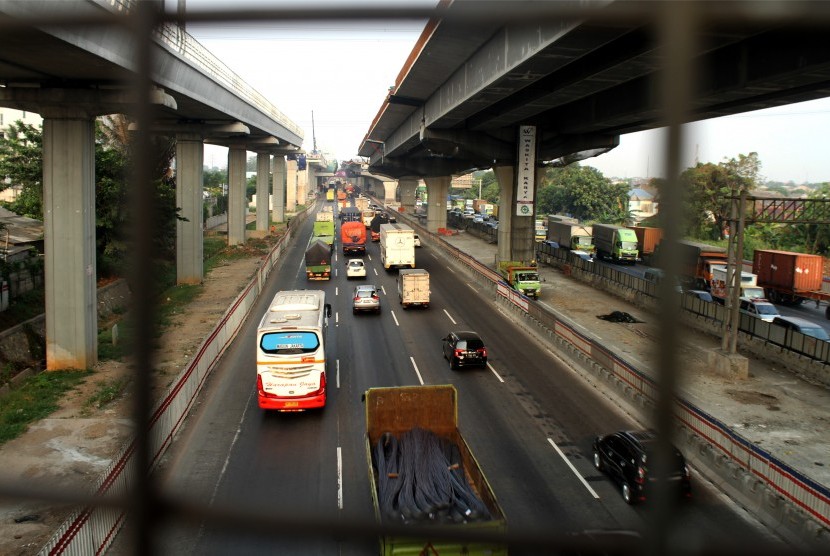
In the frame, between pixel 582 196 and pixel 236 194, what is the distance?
36200 mm

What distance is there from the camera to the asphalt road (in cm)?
1272

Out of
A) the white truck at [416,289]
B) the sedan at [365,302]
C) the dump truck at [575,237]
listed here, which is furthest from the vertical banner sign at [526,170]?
the dump truck at [575,237]

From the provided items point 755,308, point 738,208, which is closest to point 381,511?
point 738,208

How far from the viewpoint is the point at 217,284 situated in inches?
1528

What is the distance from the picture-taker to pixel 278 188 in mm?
82938

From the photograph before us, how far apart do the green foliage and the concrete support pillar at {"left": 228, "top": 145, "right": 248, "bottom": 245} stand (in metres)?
28.6

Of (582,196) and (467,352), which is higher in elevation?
(582,196)

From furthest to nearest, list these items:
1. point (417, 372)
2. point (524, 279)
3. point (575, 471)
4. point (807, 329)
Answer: point (524, 279) < point (807, 329) < point (417, 372) < point (575, 471)

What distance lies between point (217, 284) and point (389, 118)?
823 inches

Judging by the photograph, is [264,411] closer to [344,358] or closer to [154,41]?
[344,358]

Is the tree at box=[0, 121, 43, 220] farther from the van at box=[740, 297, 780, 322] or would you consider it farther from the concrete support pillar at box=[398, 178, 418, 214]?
the concrete support pillar at box=[398, 178, 418, 214]

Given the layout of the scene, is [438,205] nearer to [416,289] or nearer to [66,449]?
[416,289]

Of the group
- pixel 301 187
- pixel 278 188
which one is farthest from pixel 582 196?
pixel 301 187

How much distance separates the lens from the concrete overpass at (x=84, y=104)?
7.60 ft
